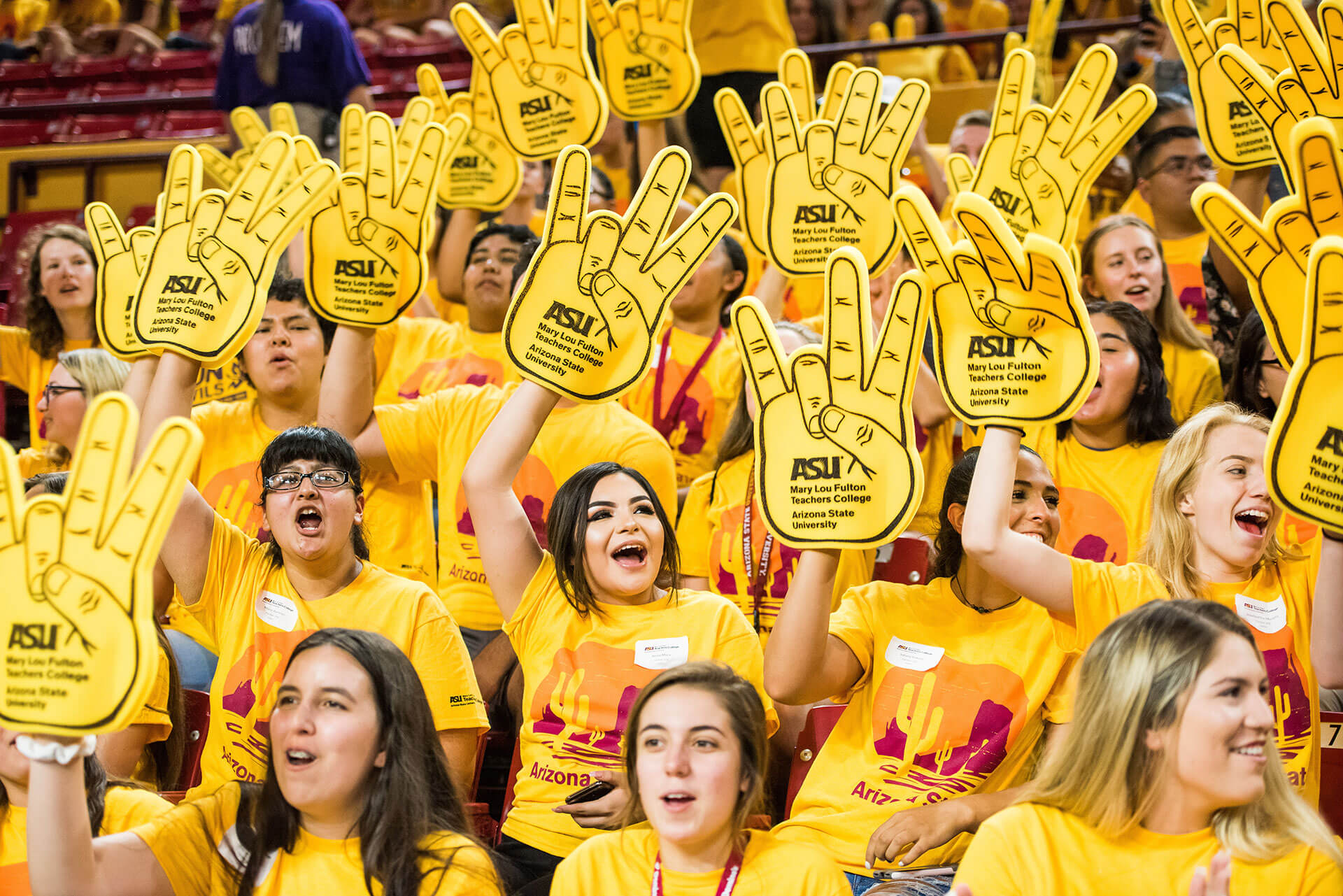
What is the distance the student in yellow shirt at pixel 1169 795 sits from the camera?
1654mm

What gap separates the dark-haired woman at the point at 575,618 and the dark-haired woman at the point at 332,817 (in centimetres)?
36

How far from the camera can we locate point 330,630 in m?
1.97

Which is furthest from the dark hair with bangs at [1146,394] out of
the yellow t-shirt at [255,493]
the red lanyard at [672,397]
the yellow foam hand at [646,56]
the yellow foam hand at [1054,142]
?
the yellow t-shirt at [255,493]

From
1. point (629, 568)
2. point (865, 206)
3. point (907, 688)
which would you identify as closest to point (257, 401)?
point (629, 568)

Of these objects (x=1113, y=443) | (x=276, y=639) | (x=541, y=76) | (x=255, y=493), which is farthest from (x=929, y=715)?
(x=541, y=76)

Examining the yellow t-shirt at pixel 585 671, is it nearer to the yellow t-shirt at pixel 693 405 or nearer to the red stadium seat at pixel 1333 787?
the red stadium seat at pixel 1333 787

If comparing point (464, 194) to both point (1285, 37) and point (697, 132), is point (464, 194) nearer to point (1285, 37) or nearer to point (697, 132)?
point (697, 132)

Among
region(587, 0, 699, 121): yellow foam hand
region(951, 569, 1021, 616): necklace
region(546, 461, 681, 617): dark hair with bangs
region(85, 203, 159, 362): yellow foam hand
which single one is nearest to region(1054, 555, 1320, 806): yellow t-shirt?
region(951, 569, 1021, 616): necklace

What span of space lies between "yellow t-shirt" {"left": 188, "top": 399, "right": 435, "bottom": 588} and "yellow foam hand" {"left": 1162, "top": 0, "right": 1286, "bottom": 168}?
2046mm

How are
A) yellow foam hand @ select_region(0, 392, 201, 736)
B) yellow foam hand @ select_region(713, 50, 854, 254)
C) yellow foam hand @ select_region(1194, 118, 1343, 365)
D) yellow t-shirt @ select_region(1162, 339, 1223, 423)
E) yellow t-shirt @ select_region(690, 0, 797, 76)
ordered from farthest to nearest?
yellow t-shirt @ select_region(690, 0, 797, 76) → yellow foam hand @ select_region(713, 50, 854, 254) → yellow t-shirt @ select_region(1162, 339, 1223, 423) → yellow foam hand @ select_region(1194, 118, 1343, 365) → yellow foam hand @ select_region(0, 392, 201, 736)

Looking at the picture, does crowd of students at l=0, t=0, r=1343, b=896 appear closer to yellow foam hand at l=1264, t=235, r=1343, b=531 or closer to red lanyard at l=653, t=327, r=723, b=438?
red lanyard at l=653, t=327, r=723, b=438

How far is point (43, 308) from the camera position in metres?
4.19

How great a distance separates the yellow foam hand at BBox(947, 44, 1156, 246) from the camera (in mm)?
2873

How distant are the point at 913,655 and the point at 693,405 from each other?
145cm
